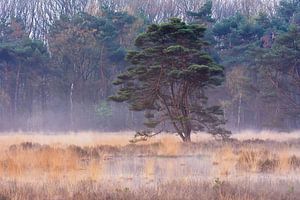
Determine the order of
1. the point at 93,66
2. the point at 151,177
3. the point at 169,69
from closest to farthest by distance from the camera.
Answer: the point at 151,177 → the point at 169,69 → the point at 93,66

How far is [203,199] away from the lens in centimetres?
907

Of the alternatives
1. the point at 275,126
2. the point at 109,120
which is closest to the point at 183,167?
the point at 275,126

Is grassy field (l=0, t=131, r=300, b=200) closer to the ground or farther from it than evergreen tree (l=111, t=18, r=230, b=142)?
closer to the ground

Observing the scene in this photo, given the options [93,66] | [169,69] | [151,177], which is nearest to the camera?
[151,177]

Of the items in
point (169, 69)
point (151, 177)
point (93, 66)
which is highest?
point (93, 66)

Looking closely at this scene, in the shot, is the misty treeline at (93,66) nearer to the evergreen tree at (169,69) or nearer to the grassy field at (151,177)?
the evergreen tree at (169,69)

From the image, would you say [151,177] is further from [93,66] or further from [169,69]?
[93,66]

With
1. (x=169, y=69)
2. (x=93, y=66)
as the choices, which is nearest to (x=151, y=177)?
(x=169, y=69)

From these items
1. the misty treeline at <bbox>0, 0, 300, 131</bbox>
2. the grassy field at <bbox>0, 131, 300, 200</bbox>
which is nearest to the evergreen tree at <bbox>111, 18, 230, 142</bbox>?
the grassy field at <bbox>0, 131, 300, 200</bbox>

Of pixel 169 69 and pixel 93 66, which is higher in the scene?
pixel 93 66

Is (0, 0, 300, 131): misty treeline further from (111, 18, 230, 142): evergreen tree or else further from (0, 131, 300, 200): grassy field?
(0, 131, 300, 200): grassy field

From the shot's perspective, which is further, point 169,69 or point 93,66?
point 93,66

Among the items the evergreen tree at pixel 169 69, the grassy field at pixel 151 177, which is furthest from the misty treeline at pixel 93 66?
the grassy field at pixel 151 177

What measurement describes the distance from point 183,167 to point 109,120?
115ft
